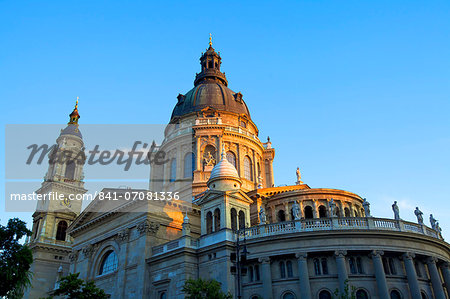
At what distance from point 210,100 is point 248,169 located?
10.7m

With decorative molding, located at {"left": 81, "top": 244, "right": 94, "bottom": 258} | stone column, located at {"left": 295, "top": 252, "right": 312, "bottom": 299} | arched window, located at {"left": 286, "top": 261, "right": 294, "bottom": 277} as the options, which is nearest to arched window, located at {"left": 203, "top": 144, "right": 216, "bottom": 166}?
decorative molding, located at {"left": 81, "top": 244, "right": 94, "bottom": 258}

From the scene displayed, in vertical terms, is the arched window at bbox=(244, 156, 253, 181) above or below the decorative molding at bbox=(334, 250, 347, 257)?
above

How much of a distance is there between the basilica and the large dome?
0.32 meters

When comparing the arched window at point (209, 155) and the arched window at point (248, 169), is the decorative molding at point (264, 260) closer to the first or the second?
the arched window at point (209, 155)

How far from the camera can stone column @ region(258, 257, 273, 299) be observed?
2659 centimetres

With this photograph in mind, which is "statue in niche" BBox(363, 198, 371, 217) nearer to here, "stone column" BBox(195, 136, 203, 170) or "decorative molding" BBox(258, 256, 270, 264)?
"decorative molding" BBox(258, 256, 270, 264)

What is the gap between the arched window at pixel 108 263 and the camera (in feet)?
119

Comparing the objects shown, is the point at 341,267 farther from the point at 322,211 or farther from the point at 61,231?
the point at 61,231

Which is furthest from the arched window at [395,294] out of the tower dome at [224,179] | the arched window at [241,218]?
the tower dome at [224,179]

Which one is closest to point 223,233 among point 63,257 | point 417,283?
point 417,283

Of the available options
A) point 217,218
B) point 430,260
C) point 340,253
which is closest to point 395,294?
point 430,260

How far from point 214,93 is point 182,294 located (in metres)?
31.3

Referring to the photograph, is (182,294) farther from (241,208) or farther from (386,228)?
(386,228)

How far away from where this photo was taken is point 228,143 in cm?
5009
